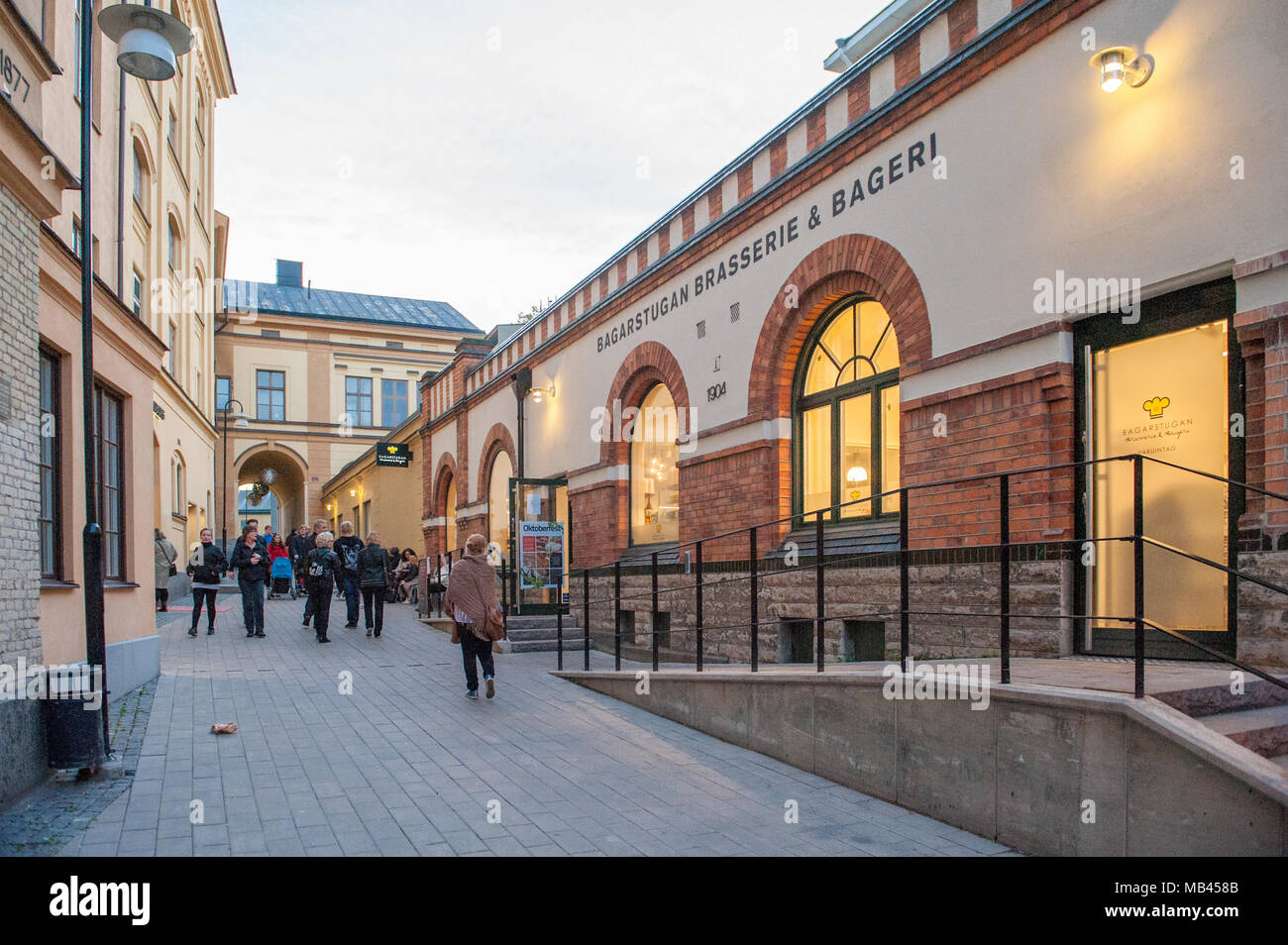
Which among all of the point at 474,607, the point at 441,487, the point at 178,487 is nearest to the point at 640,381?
the point at 474,607

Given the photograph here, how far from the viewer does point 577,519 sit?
15750 mm

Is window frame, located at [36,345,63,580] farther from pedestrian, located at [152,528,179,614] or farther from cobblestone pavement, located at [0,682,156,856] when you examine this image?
pedestrian, located at [152,528,179,614]

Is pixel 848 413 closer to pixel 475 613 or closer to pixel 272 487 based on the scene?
pixel 475 613

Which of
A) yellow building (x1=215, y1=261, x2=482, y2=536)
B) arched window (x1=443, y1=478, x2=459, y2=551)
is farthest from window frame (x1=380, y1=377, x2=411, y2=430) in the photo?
arched window (x1=443, y1=478, x2=459, y2=551)

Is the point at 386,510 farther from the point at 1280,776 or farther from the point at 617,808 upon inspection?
the point at 1280,776

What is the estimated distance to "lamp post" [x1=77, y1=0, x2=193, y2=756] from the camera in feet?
20.9

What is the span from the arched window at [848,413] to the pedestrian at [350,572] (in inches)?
312

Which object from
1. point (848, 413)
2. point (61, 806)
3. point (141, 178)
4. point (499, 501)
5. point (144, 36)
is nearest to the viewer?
point (61, 806)

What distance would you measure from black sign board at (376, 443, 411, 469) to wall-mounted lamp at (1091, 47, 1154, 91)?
22.8 metres

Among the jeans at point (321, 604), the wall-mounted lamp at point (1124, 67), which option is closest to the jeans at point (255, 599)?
the jeans at point (321, 604)

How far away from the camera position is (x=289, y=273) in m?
51.9

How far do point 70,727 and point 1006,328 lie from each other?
7.01 metres

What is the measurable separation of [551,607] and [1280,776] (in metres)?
11.8
